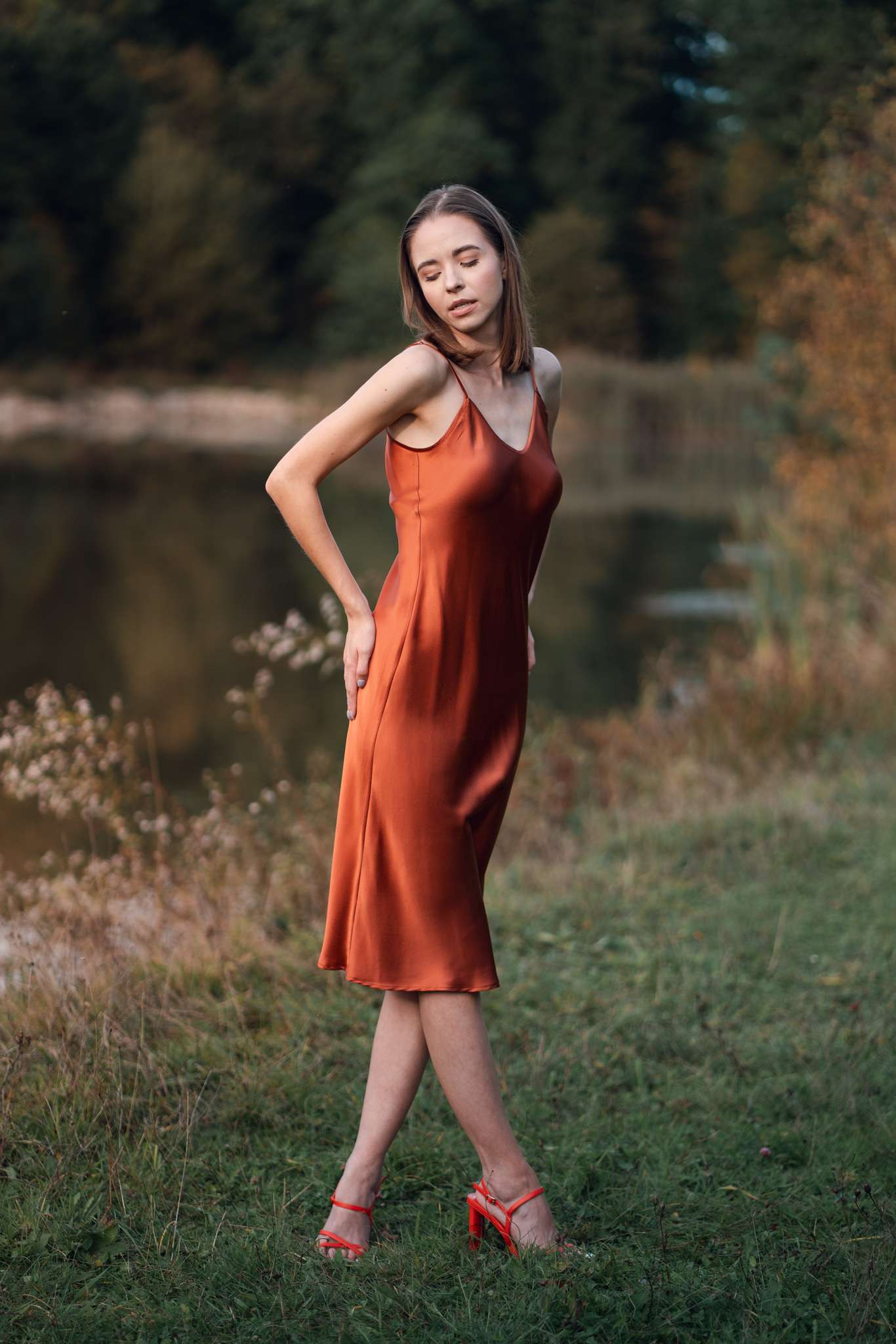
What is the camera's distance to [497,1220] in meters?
2.56

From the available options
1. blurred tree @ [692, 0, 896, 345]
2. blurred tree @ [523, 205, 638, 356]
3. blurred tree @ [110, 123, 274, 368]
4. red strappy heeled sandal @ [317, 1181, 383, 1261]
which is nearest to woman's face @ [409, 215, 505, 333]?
red strappy heeled sandal @ [317, 1181, 383, 1261]

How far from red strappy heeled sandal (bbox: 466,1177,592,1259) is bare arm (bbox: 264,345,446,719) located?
865 millimetres

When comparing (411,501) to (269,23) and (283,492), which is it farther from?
(269,23)

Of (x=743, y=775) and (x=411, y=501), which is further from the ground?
(x=411, y=501)

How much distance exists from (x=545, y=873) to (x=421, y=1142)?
82.2 inches

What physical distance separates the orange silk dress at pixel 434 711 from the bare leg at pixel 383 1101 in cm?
11

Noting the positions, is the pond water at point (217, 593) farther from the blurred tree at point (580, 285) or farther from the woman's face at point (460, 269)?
the blurred tree at point (580, 285)

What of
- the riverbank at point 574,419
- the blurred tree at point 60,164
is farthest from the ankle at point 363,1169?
the blurred tree at point 60,164

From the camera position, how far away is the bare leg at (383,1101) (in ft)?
8.52

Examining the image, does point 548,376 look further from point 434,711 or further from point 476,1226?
point 476,1226

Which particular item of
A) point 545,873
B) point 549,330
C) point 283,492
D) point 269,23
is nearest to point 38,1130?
point 283,492

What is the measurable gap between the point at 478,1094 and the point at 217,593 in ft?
37.8

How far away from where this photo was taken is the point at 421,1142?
3031mm

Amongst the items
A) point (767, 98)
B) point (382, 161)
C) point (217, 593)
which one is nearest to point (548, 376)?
point (217, 593)
